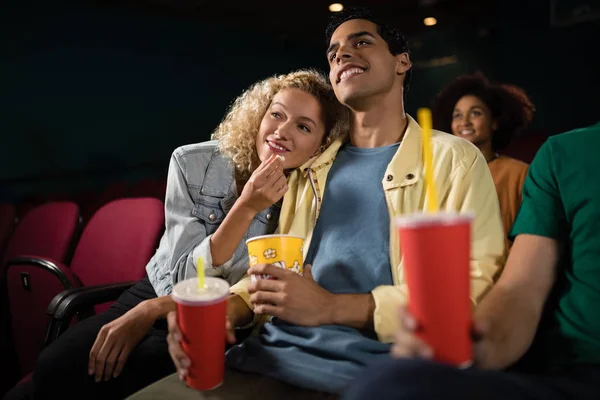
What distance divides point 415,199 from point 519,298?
14.8 inches

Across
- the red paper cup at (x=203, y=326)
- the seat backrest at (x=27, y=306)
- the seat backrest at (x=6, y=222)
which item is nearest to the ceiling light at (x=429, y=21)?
the seat backrest at (x=6, y=222)

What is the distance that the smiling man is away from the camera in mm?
1119

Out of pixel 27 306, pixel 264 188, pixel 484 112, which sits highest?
pixel 484 112

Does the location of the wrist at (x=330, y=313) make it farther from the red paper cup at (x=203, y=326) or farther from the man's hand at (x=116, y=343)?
the man's hand at (x=116, y=343)

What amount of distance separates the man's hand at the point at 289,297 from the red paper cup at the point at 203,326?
125 mm

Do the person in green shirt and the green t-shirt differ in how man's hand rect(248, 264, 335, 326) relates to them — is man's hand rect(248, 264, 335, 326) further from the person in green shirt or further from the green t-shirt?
the green t-shirt

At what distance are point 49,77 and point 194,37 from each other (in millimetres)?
2301

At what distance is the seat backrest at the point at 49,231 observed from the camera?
8.39 ft

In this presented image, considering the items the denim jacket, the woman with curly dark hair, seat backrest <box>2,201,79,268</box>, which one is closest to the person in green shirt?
the denim jacket

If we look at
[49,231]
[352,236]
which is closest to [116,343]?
[352,236]

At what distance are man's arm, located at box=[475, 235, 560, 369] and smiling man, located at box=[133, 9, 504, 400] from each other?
0.18 feet

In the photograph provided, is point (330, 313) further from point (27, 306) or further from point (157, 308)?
point (27, 306)

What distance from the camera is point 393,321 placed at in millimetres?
1114

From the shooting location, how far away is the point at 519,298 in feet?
3.38
